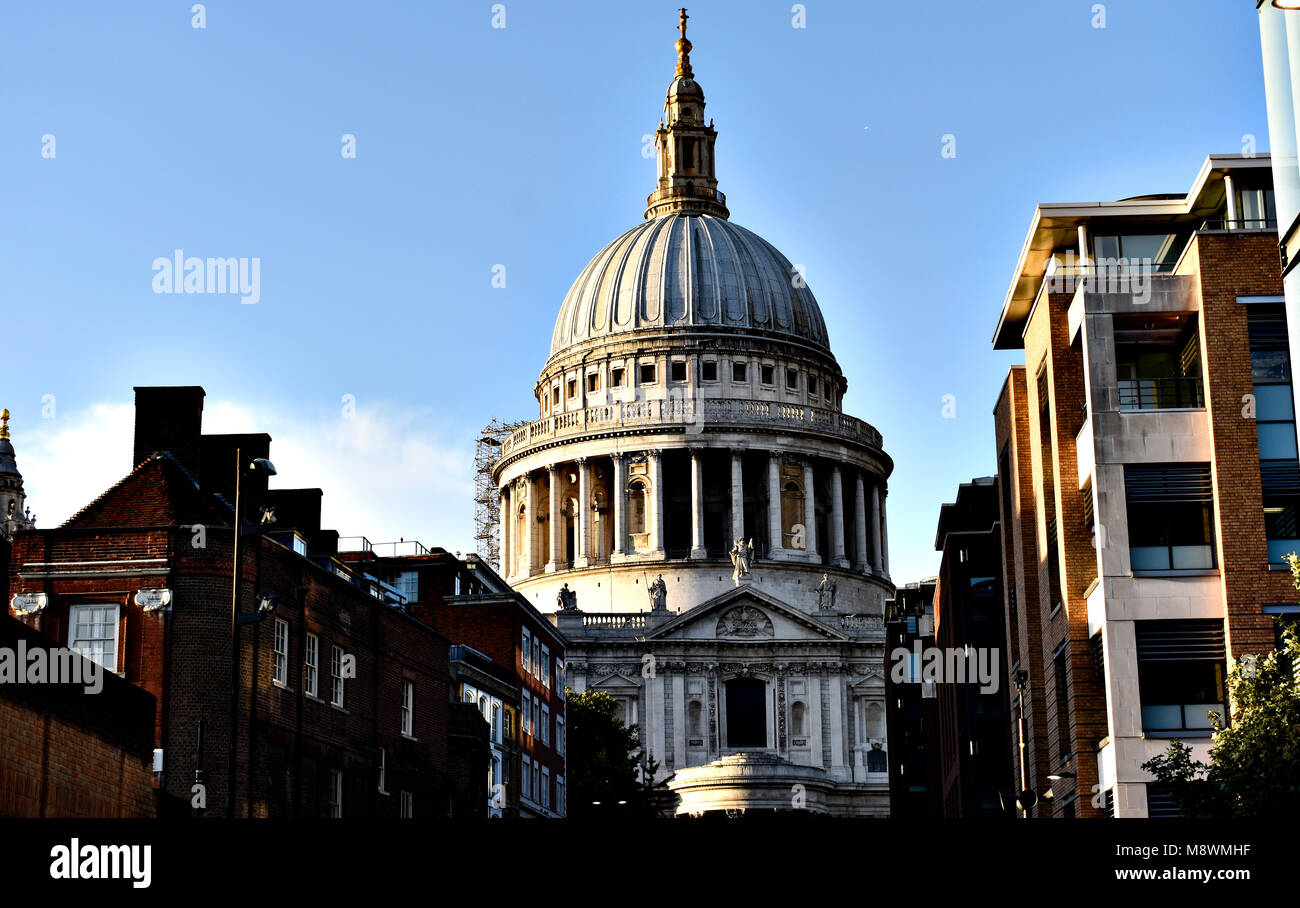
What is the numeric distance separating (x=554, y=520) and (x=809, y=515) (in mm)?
17390

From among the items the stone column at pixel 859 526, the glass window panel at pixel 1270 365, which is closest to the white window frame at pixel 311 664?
the glass window panel at pixel 1270 365

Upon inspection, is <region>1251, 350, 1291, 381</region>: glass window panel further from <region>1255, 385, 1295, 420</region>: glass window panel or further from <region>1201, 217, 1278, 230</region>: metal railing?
<region>1201, 217, 1278, 230</region>: metal railing

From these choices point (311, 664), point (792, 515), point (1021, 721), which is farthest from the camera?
point (792, 515)

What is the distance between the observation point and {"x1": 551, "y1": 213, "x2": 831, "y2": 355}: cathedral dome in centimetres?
15350

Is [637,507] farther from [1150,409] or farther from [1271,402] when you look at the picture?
[1271,402]

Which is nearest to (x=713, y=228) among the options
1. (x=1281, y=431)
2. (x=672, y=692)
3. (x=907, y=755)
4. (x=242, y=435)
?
(x=672, y=692)

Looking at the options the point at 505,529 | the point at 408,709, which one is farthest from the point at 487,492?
the point at 408,709

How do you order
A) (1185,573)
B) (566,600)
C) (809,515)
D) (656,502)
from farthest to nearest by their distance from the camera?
1. (809,515)
2. (656,502)
3. (566,600)
4. (1185,573)

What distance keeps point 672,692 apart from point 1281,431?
284 feet

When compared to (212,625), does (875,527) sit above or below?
above

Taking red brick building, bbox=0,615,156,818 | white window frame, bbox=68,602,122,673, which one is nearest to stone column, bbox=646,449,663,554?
white window frame, bbox=68,602,122,673

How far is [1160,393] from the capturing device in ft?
149

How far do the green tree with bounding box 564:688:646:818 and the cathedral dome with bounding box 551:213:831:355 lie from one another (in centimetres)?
5650
